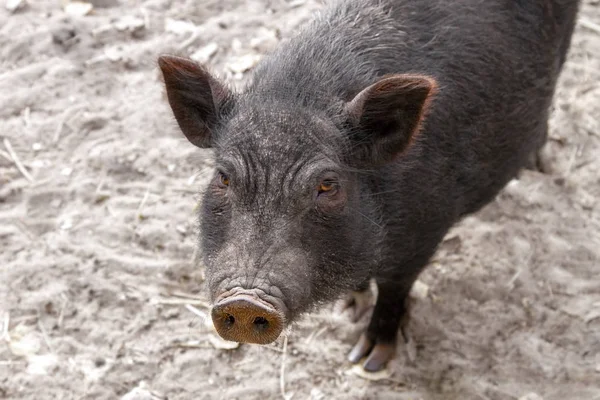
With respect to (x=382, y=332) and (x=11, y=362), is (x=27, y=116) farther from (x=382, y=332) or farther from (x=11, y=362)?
(x=382, y=332)

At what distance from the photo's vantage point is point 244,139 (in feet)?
12.4

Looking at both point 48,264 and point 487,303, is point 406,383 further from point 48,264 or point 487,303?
point 48,264

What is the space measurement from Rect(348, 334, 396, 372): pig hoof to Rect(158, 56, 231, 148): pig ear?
1.74 metres

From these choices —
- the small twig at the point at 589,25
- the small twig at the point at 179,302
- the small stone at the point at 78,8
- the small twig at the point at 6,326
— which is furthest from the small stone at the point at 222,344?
the small twig at the point at 589,25

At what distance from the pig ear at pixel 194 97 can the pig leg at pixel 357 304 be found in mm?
1727

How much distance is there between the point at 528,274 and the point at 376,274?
1516mm

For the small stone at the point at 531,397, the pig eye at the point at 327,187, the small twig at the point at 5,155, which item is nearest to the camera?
the pig eye at the point at 327,187

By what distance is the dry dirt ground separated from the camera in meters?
5.04

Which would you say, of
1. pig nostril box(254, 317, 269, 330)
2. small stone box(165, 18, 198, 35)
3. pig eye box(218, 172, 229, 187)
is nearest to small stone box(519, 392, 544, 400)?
pig nostril box(254, 317, 269, 330)

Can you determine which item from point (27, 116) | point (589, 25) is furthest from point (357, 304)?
point (589, 25)

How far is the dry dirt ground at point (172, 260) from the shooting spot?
5.04 meters

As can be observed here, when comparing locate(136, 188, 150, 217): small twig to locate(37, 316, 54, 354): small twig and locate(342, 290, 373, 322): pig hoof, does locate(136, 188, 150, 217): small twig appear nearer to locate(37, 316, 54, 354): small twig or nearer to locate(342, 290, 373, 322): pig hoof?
locate(37, 316, 54, 354): small twig

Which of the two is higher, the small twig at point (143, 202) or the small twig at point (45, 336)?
the small twig at point (143, 202)

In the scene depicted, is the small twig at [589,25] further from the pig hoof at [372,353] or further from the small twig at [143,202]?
the small twig at [143,202]
